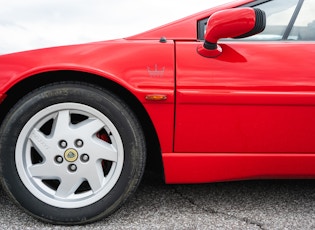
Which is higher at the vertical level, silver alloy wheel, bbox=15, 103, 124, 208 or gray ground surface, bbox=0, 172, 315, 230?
silver alloy wheel, bbox=15, 103, 124, 208

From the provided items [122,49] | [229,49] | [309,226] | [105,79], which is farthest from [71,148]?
[309,226]

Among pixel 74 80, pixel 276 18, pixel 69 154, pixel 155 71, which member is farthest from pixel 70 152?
pixel 276 18

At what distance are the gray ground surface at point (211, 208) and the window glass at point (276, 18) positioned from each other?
0.83 metres

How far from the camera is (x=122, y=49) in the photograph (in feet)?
6.45

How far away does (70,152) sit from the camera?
1963mm

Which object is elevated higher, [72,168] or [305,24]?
[305,24]

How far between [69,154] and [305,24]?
4.07 ft

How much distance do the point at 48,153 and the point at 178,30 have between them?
805 mm

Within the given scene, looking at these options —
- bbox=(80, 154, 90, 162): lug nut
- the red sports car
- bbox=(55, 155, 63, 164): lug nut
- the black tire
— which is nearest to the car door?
the red sports car

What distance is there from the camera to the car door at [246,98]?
1.92 m

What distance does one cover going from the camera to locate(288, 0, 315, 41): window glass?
81.8 inches

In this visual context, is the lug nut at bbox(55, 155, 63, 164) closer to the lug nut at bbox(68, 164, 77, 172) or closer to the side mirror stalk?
the lug nut at bbox(68, 164, 77, 172)

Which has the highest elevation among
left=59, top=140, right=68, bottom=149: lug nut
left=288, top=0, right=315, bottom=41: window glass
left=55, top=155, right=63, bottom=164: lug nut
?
left=288, top=0, right=315, bottom=41: window glass

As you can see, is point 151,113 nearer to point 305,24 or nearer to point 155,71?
point 155,71
